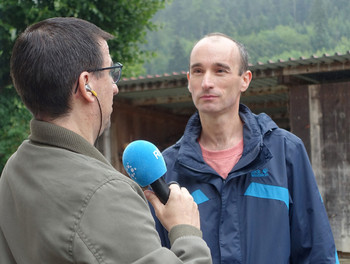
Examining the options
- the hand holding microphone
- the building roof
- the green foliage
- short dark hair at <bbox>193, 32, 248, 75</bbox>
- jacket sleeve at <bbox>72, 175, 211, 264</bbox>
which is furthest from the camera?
the green foliage

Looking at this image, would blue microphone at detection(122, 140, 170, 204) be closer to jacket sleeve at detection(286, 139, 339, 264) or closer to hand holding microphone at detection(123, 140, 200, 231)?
hand holding microphone at detection(123, 140, 200, 231)

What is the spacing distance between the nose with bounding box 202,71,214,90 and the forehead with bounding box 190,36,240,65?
0.24 ft

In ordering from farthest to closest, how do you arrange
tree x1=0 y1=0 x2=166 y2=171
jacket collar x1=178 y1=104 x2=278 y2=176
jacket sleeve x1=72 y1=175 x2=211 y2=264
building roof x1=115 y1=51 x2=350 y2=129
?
tree x1=0 y1=0 x2=166 y2=171, building roof x1=115 y1=51 x2=350 y2=129, jacket collar x1=178 y1=104 x2=278 y2=176, jacket sleeve x1=72 y1=175 x2=211 y2=264

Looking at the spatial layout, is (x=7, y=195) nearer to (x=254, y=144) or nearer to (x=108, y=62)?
(x=108, y=62)

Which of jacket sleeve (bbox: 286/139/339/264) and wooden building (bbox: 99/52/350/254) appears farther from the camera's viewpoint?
wooden building (bbox: 99/52/350/254)

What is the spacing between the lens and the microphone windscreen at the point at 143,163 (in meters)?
1.76

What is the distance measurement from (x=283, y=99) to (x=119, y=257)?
32.2 ft

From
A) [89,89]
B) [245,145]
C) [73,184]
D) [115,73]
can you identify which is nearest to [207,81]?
[245,145]

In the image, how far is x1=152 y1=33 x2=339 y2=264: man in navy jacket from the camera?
2436 mm

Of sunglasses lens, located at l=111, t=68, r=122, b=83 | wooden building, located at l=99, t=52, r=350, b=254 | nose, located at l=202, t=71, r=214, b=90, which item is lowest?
wooden building, located at l=99, t=52, r=350, b=254

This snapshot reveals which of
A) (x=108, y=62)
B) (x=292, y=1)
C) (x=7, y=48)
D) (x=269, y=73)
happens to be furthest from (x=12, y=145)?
(x=292, y=1)

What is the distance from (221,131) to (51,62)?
139cm

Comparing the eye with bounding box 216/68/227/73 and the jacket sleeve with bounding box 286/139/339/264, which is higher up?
the eye with bounding box 216/68/227/73

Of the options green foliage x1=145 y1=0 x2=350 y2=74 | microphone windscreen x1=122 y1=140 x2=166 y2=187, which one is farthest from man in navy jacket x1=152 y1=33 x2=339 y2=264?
green foliage x1=145 y1=0 x2=350 y2=74
